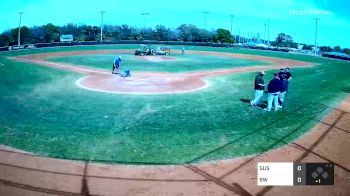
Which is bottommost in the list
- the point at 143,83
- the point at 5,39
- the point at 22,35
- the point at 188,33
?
the point at 143,83

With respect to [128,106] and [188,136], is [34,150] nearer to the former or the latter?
[188,136]

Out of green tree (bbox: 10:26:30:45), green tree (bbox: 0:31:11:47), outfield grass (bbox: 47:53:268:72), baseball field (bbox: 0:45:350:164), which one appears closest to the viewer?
baseball field (bbox: 0:45:350:164)

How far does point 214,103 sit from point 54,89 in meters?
8.58

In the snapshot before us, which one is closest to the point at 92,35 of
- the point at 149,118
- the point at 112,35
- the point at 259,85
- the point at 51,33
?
the point at 112,35

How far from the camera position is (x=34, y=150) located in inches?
364

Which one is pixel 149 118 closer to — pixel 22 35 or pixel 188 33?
pixel 22 35

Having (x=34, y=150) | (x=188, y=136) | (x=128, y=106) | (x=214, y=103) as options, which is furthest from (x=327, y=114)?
(x=34, y=150)

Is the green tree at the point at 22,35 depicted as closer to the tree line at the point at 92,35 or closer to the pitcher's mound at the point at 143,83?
the tree line at the point at 92,35

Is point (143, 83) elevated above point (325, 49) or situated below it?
below

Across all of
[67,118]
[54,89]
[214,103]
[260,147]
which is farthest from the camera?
[54,89]

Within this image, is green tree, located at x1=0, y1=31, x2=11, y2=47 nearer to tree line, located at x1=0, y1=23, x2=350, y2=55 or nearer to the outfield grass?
tree line, located at x1=0, y1=23, x2=350, y2=55

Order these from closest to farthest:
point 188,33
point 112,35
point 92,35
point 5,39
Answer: point 5,39
point 92,35
point 112,35
point 188,33

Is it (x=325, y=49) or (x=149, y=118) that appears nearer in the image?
(x=149, y=118)

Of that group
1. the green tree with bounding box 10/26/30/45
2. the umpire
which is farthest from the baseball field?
the green tree with bounding box 10/26/30/45
